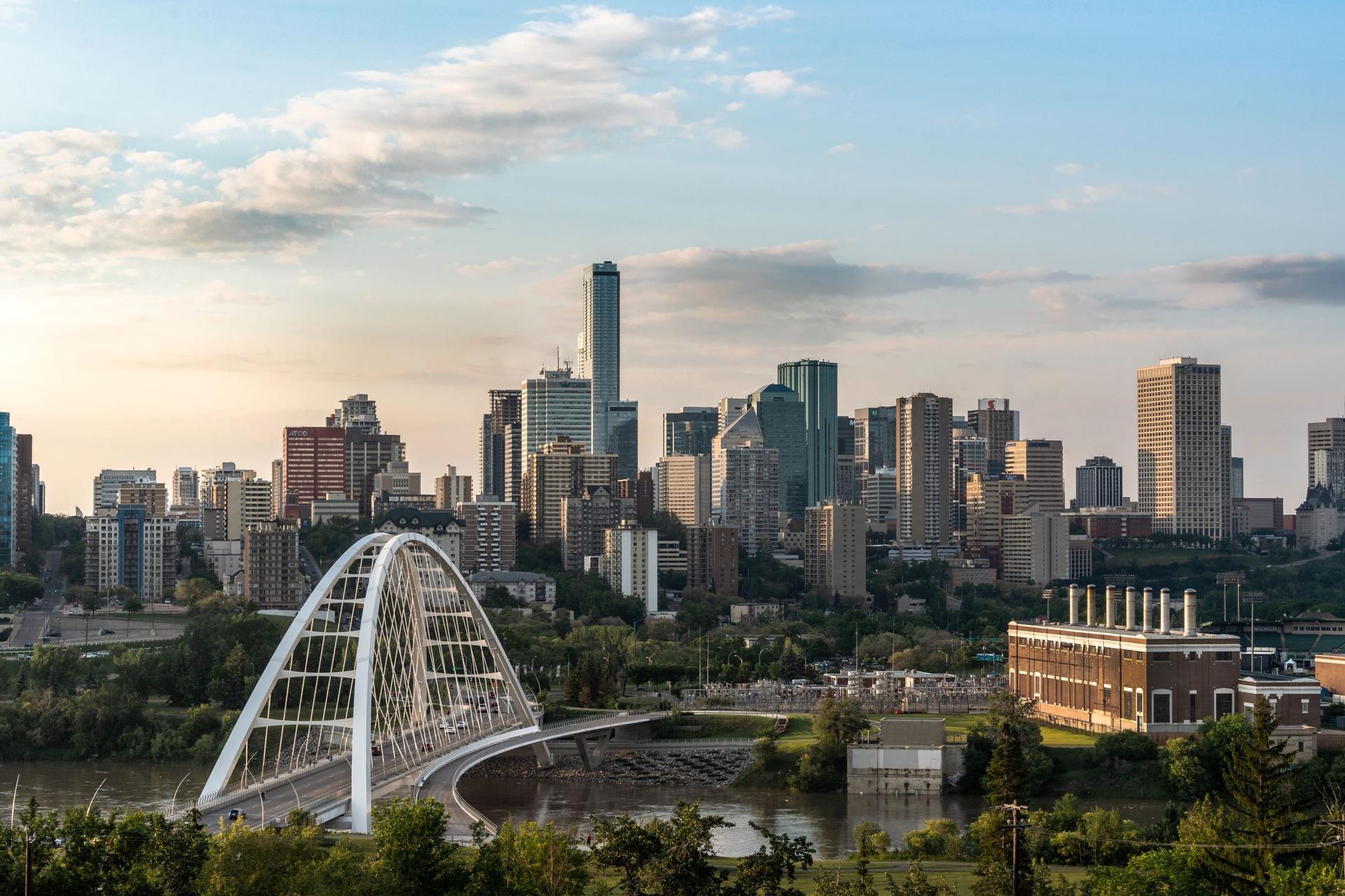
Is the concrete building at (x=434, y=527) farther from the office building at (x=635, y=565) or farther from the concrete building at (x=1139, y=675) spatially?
the concrete building at (x=1139, y=675)

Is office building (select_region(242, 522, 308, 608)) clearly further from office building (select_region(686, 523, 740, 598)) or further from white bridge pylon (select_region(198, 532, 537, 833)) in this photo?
office building (select_region(686, 523, 740, 598))

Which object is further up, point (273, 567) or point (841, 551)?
point (273, 567)

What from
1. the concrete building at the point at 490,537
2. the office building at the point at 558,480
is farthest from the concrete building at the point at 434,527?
the office building at the point at 558,480

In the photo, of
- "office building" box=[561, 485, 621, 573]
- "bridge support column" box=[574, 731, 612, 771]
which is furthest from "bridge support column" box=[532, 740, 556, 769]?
"office building" box=[561, 485, 621, 573]

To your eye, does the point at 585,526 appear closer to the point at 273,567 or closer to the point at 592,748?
the point at 273,567

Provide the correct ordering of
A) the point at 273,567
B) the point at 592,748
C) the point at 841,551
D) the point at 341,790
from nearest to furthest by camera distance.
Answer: the point at 341,790, the point at 592,748, the point at 273,567, the point at 841,551

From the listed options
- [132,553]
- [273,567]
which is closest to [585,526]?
[273,567]
